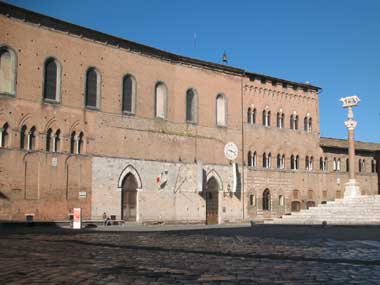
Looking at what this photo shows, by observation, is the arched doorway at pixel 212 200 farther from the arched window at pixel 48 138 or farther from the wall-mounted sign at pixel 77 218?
the wall-mounted sign at pixel 77 218

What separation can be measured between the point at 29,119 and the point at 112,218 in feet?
26.0

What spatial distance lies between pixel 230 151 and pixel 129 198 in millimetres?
9951

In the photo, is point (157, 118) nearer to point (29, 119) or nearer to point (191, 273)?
point (29, 119)

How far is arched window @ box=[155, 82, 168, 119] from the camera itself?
123 ft

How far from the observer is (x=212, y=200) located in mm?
39562

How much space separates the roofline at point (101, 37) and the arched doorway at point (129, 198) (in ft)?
28.7

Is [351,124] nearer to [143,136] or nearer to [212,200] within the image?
[212,200]

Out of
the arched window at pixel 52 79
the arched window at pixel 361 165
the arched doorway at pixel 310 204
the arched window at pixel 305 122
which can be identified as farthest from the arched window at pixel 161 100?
the arched window at pixel 361 165

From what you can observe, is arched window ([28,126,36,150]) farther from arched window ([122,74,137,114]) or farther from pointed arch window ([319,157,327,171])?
pointed arch window ([319,157,327,171])

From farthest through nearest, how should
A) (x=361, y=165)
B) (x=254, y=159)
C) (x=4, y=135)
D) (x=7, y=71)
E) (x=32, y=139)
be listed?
(x=361, y=165) < (x=254, y=159) < (x=32, y=139) < (x=7, y=71) < (x=4, y=135)

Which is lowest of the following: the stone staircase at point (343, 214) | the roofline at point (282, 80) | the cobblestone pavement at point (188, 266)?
the cobblestone pavement at point (188, 266)

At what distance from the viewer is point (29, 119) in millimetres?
29844

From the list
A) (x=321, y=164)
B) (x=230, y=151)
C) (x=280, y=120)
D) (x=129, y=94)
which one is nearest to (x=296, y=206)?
(x=321, y=164)

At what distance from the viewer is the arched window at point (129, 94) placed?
35.4 meters
